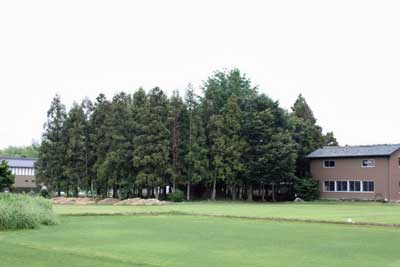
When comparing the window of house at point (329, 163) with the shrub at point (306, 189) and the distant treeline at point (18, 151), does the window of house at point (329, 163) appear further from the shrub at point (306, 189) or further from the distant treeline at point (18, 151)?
the distant treeline at point (18, 151)

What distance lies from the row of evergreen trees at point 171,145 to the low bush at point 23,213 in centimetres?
3010

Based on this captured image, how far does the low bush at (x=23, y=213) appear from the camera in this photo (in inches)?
929

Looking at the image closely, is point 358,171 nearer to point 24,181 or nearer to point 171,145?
point 171,145

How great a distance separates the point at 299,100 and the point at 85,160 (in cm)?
3579

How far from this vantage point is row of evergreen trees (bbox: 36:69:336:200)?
2315 inches

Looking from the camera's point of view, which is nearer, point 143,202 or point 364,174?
point 143,202

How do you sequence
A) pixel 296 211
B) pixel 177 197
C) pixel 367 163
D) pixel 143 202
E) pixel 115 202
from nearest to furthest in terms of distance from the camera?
pixel 296 211 < pixel 143 202 < pixel 115 202 < pixel 177 197 < pixel 367 163

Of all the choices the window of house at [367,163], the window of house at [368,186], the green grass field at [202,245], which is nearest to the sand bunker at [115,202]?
the window of house at [368,186]

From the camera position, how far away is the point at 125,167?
60156mm

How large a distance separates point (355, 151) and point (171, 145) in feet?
64.3

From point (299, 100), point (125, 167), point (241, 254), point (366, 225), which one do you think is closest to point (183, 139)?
point (125, 167)

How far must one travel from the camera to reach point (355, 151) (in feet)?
195

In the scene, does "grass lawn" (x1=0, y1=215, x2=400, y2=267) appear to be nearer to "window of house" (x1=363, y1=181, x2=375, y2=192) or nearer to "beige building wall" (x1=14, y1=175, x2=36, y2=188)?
"window of house" (x1=363, y1=181, x2=375, y2=192)

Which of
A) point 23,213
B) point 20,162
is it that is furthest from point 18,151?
point 23,213
